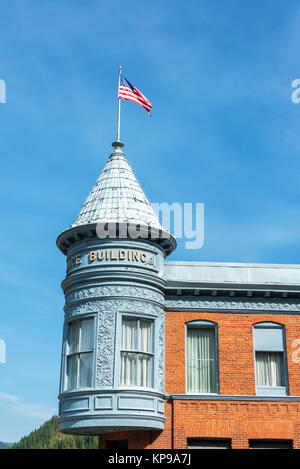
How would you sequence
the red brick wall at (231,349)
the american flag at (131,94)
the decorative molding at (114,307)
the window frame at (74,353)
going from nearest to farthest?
the window frame at (74,353), the decorative molding at (114,307), the red brick wall at (231,349), the american flag at (131,94)

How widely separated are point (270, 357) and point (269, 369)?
427 millimetres

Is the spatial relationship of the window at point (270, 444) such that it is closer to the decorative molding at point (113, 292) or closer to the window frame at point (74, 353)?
the decorative molding at point (113, 292)

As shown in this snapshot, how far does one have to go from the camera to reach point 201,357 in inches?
802

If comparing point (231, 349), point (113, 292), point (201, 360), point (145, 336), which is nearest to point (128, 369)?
point (145, 336)

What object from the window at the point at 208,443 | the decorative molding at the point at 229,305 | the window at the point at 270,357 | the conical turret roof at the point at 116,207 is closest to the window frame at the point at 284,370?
the window at the point at 270,357

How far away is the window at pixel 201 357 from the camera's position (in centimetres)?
2003

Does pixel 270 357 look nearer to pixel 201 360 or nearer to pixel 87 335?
pixel 201 360

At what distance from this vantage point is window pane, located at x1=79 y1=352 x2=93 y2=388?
60.4 feet

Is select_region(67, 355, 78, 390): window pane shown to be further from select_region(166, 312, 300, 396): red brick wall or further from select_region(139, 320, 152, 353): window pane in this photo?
select_region(166, 312, 300, 396): red brick wall

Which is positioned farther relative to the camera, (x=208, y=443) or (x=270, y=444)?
(x=270, y=444)

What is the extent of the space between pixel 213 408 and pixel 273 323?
12.6ft
